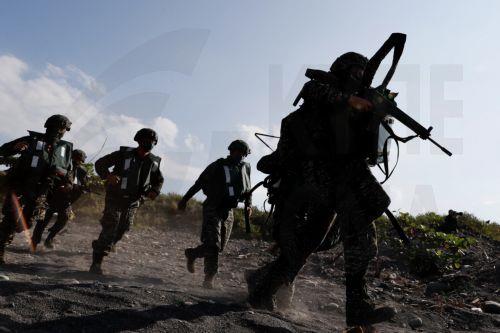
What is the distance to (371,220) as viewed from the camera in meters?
3.31

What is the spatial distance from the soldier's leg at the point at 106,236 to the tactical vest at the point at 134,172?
10.2 inches

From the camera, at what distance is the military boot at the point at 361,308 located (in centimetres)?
304

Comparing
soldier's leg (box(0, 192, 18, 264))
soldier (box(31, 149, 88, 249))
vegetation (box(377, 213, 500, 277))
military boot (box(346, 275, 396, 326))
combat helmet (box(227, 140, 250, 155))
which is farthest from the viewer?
vegetation (box(377, 213, 500, 277))

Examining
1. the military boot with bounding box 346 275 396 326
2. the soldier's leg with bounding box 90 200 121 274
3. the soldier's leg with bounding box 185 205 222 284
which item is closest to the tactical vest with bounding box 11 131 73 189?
the soldier's leg with bounding box 90 200 121 274

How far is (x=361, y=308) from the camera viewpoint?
3100mm

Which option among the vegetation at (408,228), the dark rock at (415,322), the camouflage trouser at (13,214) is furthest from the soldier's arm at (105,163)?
the dark rock at (415,322)

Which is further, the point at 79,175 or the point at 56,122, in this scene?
the point at 79,175

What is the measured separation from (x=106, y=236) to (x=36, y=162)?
1.40 meters

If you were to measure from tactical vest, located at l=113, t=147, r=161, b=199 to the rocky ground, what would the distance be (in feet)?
3.92

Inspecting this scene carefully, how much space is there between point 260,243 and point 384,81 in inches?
311

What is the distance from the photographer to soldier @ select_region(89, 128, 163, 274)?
553 centimetres

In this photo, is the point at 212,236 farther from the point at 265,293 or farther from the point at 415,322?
the point at 415,322

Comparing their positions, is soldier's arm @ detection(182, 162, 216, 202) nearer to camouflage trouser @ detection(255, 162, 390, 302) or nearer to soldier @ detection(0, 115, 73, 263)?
soldier @ detection(0, 115, 73, 263)

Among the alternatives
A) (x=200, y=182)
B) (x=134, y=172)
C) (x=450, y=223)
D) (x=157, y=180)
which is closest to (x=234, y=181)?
(x=200, y=182)
